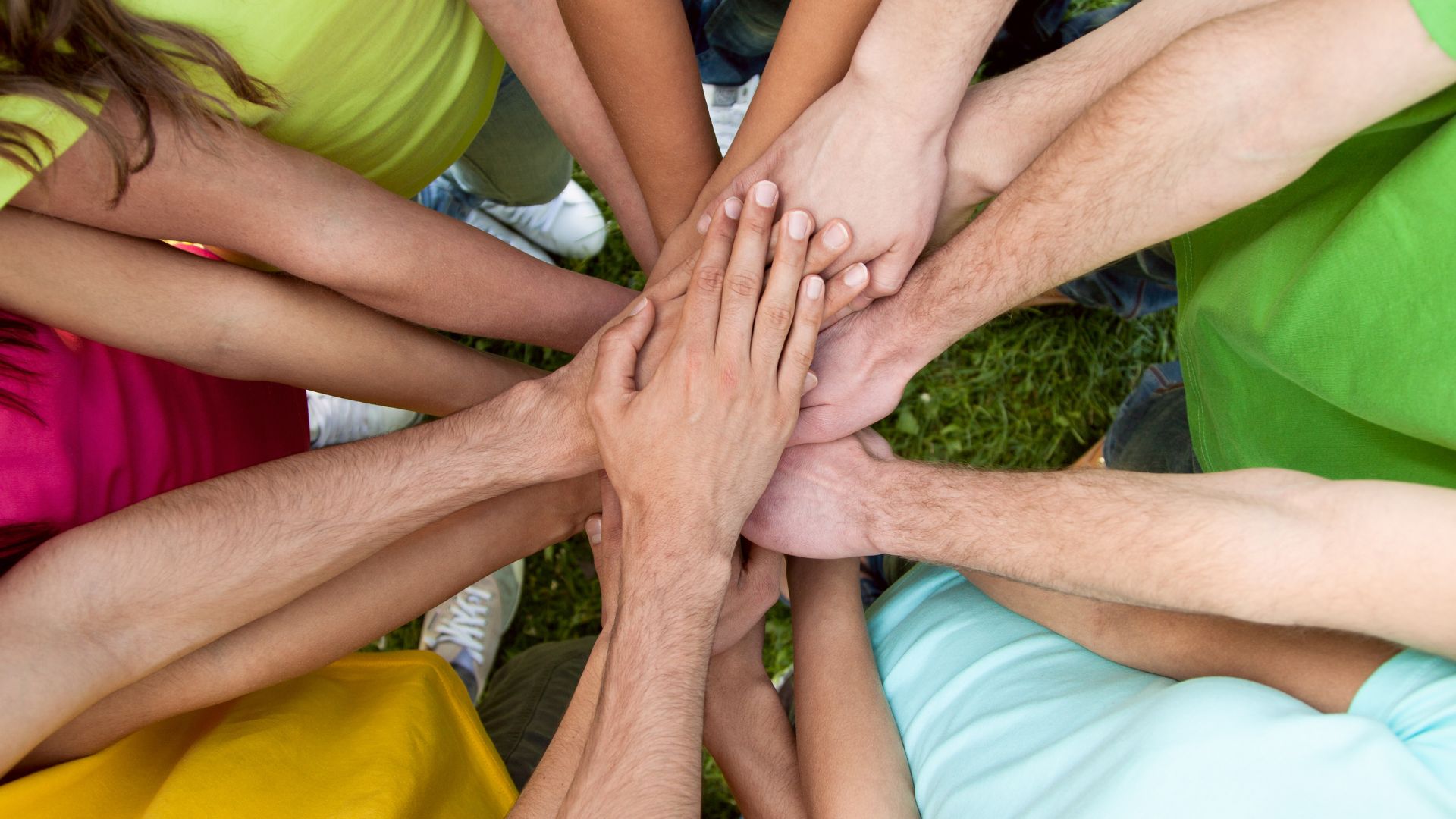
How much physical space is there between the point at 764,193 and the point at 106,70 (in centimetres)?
68

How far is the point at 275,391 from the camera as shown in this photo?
1.37 m

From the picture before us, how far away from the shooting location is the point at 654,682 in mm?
1009

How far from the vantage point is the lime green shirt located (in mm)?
814

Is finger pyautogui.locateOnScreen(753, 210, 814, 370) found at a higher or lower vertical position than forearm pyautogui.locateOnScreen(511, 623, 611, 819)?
higher

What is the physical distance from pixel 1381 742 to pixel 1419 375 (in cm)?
33

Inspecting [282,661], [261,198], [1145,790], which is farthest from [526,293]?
[1145,790]

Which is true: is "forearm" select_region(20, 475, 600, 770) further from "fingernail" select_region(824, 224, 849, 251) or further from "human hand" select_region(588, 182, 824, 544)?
"fingernail" select_region(824, 224, 849, 251)

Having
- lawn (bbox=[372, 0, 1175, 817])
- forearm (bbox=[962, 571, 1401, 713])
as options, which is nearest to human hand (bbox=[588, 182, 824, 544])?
forearm (bbox=[962, 571, 1401, 713])

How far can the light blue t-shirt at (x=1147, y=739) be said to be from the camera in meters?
0.72

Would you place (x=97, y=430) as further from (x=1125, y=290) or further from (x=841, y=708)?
(x=1125, y=290)

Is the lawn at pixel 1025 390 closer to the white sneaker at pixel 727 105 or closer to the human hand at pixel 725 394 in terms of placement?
the white sneaker at pixel 727 105

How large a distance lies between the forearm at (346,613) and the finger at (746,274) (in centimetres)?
40

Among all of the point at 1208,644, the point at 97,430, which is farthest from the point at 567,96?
the point at 1208,644

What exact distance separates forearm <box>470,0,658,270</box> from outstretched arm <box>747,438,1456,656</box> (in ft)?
1.53
